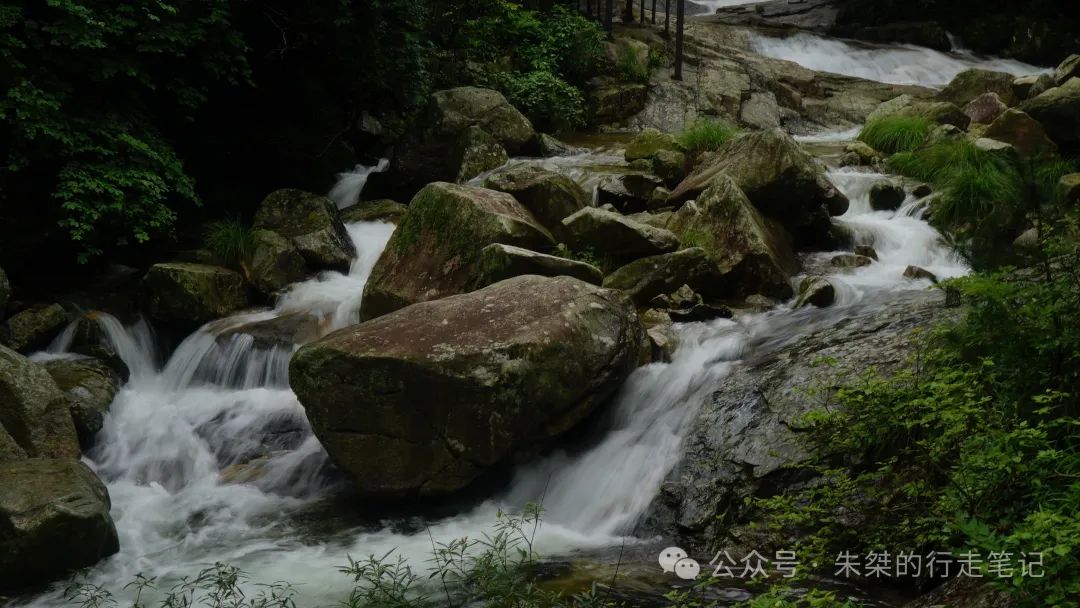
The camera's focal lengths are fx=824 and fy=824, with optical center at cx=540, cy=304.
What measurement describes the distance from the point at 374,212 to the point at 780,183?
554cm

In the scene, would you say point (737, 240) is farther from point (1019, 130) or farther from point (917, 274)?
point (1019, 130)

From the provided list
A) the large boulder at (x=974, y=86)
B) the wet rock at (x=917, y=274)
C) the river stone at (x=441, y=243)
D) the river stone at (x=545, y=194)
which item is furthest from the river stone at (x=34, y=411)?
the large boulder at (x=974, y=86)

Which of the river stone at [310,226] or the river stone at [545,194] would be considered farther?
the river stone at [310,226]

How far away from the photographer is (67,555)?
17.8 feet

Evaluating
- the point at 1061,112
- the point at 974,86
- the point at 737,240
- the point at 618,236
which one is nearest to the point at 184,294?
the point at 618,236

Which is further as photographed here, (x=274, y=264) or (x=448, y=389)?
(x=274, y=264)

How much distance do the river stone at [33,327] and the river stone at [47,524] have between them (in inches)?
117

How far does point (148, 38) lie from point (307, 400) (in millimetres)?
5107

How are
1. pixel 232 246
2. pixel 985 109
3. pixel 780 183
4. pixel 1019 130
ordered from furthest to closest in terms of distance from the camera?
pixel 985 109, pixel 1019 130, pixel 232 246, pixel 780 183

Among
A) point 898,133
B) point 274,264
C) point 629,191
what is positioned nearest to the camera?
point 274,264

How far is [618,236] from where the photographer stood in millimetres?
8547

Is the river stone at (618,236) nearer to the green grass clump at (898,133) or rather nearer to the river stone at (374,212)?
the river stone at (374,212)

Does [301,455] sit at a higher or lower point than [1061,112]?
lower

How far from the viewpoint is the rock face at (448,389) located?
19.3 feet
